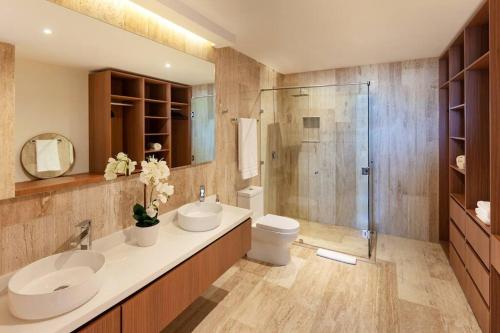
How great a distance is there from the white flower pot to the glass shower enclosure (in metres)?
2.20

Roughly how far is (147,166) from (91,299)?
87 cm

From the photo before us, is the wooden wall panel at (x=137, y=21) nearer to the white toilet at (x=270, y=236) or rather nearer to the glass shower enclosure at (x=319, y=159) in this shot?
the glass shower enclosure at (x=319, y=159)

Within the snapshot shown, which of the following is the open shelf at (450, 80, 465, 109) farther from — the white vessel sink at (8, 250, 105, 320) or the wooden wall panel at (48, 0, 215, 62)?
the white vessel sink at (8, 250, 105, 320)

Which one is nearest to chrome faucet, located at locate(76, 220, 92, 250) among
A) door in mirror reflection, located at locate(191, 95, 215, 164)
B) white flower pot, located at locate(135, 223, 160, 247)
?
white flower pot, located at locate(135, 223, 160, 247)

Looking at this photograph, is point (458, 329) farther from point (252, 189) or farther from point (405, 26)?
point (405, 26)

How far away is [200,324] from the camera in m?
2.05

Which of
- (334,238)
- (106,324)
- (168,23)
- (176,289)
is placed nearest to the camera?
(106,324)

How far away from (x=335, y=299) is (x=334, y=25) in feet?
8.06

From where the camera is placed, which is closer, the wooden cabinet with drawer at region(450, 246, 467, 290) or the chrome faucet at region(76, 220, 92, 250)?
the chrome faucet at region(76, 220, 92, 250)

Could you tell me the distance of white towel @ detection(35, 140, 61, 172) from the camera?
1.43 m

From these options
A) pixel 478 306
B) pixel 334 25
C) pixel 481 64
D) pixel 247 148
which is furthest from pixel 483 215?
pixel 247 148

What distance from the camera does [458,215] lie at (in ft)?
8.55

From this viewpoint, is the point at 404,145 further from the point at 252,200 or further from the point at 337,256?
the point at 252,200

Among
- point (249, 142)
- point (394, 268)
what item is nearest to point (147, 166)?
point (249, 142)
